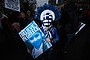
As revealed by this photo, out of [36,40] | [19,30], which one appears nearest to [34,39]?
[36,40]

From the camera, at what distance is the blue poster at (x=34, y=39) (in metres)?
4.46

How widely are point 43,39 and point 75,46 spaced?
104 centimetres

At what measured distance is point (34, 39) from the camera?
448 cm

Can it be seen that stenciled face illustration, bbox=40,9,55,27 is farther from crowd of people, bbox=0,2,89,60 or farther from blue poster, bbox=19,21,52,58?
blue poster, bbox=19,21,52,58

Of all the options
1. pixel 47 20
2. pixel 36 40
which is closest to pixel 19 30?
pixel 47 20

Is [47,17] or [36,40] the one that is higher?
[47,17]

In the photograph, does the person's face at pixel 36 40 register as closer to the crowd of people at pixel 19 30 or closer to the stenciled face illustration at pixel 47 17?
the crowd of people at pixel 19 30

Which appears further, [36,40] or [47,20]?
[47,20]

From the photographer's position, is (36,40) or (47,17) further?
(47,17)

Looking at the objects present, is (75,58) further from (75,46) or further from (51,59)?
(51,59)

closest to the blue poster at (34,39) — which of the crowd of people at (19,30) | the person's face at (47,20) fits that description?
the crowd of people at (19,30)

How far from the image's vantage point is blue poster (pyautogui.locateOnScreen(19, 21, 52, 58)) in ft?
14.6

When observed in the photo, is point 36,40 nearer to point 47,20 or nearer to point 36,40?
point 36,40

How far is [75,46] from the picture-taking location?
3652 mm
